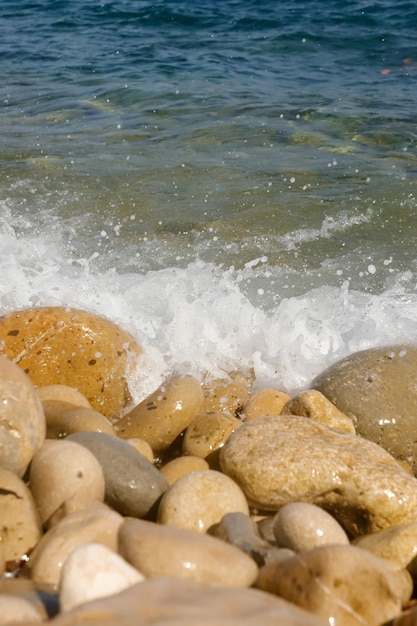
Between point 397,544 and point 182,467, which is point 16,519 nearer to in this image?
point 182,467

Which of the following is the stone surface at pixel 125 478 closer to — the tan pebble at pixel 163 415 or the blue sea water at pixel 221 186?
the tan pebble at pixel 163 415

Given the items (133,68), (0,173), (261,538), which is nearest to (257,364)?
(261,538)

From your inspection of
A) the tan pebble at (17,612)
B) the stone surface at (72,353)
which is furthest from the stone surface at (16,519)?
the stone surface at (72,353)

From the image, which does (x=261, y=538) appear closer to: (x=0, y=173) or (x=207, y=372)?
(x=207, y=372)

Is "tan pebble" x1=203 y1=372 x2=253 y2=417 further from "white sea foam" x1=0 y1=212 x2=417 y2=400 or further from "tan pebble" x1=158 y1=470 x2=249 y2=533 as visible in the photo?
"tan pebble" x1=158 y1=470 x2=249 y2=533

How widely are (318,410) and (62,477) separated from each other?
159cm

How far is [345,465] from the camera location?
3.45 m

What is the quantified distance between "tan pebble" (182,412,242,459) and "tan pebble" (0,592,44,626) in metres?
1.83

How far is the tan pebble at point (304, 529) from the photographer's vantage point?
9.04ft

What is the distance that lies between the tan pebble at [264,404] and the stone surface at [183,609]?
232 centimetres

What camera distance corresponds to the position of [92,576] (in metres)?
2.10

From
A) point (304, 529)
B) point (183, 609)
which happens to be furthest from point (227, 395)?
point (183, 609)

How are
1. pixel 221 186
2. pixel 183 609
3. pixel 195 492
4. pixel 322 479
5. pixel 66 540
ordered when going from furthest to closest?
pixel 221 186 → pixel 322 479 → pixel 195 492 → pixel 66 540 → pixel 183 609

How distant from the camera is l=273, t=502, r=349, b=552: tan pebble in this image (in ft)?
9.04
